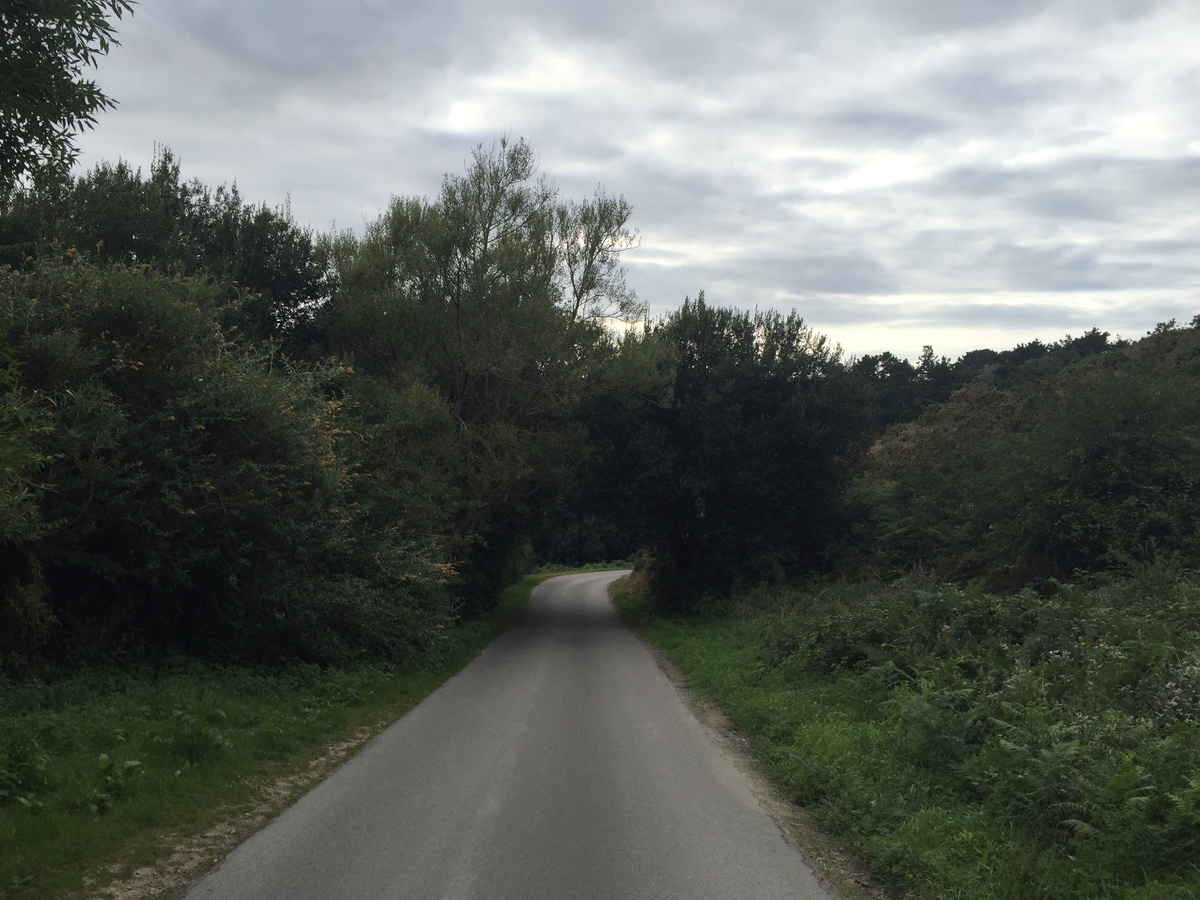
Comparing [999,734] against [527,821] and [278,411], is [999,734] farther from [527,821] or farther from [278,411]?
[278,411]

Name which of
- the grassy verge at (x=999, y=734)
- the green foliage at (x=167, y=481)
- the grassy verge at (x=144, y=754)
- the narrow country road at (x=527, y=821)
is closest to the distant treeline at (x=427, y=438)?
the green foliage at (x=167, y=481)

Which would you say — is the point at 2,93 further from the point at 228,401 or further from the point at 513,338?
the point at 513,338

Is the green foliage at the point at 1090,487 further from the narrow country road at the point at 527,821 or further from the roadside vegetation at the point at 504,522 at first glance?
the narrow country road at the point at 527,821

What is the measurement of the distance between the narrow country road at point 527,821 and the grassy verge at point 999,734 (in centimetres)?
101

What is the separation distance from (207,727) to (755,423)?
856 inches

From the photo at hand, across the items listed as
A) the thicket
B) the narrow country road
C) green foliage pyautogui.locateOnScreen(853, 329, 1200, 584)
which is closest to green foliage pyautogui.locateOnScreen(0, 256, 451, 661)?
the thicket

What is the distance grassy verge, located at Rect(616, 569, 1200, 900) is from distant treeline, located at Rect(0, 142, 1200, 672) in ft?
20.4

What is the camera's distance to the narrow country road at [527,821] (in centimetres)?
611

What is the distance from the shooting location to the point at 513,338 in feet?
80.9

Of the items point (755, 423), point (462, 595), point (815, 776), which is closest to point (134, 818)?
point (815, 776)

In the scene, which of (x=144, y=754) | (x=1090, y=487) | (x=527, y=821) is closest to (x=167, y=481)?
(x=144, y=754)

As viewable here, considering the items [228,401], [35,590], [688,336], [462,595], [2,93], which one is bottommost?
[462,595]

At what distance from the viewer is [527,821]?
300 inches

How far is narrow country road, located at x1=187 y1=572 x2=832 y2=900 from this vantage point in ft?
20.0
